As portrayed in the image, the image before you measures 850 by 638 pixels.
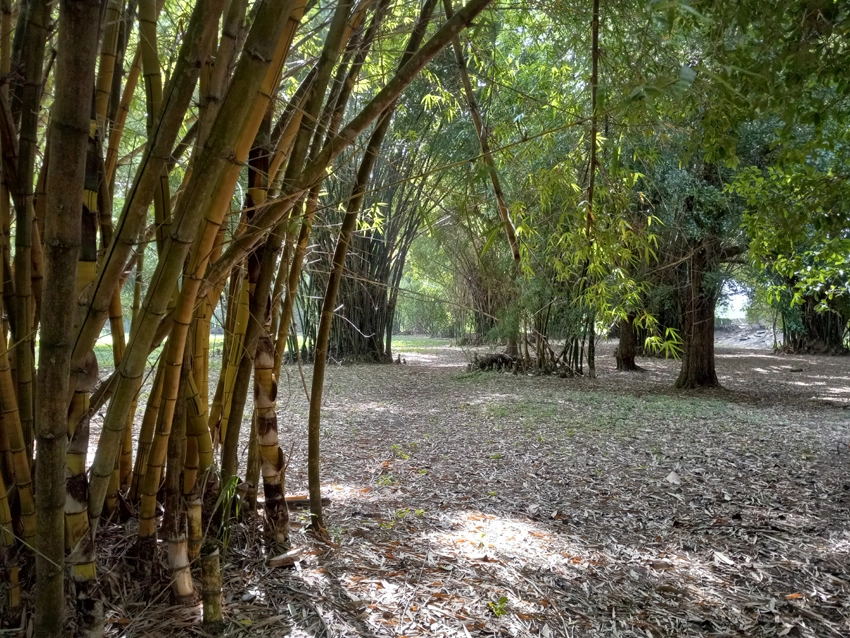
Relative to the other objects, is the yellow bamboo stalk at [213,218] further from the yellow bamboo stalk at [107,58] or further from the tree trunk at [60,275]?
the yellow bamboo stalk at [107,58]

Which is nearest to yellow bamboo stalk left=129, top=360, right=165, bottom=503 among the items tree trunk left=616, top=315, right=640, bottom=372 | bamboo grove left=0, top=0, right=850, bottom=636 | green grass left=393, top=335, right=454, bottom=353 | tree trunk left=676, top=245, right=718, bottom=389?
bamboo grove left=0, top=0, right=850, bottom=636

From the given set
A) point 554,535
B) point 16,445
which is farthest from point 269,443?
point 554,535

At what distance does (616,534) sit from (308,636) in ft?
3.73

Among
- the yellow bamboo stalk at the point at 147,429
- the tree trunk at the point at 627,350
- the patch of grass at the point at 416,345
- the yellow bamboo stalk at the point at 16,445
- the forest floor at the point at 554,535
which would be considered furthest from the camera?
the patch of grass at the point at 416,345

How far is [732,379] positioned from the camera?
659 cm

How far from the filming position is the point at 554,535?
1.85 meters

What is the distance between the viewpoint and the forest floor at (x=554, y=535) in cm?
127

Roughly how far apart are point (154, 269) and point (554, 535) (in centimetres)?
146

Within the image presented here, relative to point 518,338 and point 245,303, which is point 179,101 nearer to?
point 245,303

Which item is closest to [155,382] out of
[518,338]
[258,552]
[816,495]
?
[258,552]

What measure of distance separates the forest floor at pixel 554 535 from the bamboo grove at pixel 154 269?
0.15 m

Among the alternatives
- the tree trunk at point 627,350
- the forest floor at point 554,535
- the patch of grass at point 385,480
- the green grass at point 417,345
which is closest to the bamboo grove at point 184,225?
the forest floor at point 554,535

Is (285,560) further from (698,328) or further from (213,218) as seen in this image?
(698,328)

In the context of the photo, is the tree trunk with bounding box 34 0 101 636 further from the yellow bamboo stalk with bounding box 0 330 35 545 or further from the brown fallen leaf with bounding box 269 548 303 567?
the brown fallen leaf with bounding box 269 548 303 567
